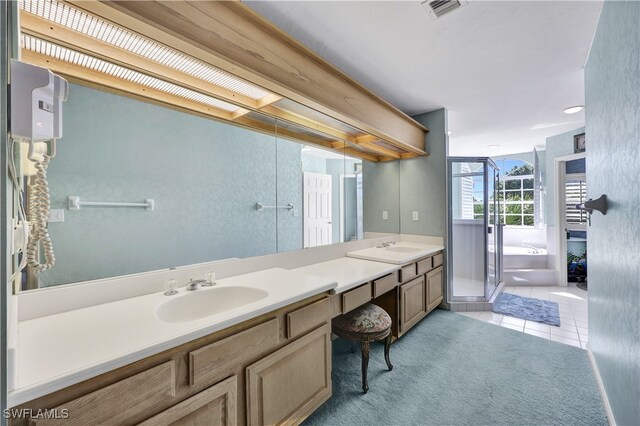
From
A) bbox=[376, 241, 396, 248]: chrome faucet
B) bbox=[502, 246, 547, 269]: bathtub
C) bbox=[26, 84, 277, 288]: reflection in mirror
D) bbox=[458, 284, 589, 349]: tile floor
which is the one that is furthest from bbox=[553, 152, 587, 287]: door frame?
bbox=[26, 84, 277, 288]: reflection in mirror

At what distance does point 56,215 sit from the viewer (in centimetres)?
114

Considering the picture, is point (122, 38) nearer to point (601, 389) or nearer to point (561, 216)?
point (601, 389)

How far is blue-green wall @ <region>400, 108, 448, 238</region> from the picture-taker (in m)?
3.33

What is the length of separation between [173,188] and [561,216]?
19.0 feet

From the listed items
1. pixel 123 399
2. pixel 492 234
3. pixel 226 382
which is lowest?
pixel 226 382

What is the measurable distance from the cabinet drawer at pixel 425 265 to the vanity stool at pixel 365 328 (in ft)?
3.05

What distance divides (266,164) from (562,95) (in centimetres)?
336

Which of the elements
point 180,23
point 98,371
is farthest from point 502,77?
point 98,371

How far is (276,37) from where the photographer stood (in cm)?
152

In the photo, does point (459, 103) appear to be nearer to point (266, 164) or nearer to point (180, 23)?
point (266, 164)

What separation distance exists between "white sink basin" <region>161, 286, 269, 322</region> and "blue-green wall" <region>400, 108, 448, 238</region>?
2614mm

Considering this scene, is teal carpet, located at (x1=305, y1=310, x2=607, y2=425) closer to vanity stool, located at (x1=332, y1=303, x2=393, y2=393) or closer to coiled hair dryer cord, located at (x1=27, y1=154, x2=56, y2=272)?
vanity stool, located at (x1=332, y1=303, x2=393, y2=393)

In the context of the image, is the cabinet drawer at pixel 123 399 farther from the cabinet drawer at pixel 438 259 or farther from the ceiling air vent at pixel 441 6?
the cabinet drawer at pixel 438 259

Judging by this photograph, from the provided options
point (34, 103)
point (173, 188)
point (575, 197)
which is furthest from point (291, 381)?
point (575, 197)
